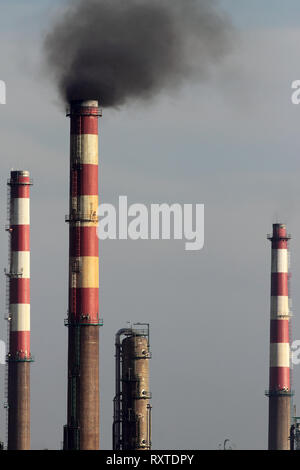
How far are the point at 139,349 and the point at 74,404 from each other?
334 centimetres

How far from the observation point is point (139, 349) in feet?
181

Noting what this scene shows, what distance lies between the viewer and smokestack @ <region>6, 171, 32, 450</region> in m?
63.2

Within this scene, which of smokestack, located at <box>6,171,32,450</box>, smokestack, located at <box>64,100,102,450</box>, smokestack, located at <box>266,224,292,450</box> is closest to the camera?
smokestack, located at <box>64,100,102,450</box>

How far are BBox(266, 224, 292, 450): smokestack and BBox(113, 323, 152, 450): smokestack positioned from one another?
18.5m

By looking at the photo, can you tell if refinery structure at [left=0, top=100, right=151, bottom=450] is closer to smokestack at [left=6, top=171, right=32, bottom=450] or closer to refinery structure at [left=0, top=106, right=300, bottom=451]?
refinery structure at [left=0, top=106, right=300, bottom=451]

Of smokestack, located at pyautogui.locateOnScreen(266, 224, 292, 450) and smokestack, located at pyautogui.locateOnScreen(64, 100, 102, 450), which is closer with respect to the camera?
smokestack, located at pyautogui.locateOnScreen(64, 100, 102, 450)

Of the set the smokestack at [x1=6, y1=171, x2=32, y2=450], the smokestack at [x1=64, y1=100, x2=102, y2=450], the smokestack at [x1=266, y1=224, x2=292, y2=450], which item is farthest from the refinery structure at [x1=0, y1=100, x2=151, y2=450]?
the smokestack at [x1=266, y1=224, x2=292, y2=450]

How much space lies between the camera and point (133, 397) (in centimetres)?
5466

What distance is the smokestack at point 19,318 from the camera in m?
63.2

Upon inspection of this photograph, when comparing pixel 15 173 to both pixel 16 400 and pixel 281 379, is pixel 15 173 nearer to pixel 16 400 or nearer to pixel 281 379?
pixel 16 400

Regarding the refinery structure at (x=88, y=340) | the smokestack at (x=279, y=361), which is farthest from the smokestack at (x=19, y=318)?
the smokestack at (x=279, y=361)

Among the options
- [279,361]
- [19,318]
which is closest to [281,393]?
[279,361]
